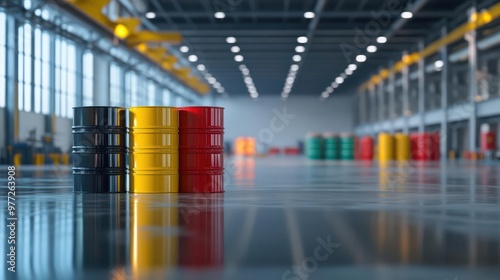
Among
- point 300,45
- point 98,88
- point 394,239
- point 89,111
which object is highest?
point 300,45

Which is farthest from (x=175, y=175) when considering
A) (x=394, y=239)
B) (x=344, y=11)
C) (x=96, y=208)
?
(x=344, y=11)

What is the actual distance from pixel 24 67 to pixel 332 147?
18.9 meters

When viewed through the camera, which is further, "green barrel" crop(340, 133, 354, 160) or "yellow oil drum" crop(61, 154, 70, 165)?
"green barrel" crop(340, 133, 354, 160)

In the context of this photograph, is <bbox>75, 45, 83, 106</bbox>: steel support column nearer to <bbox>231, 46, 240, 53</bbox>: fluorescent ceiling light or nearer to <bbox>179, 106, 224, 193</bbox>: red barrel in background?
<bbox>231, 46, 240, 53</bbox>: fluorescent ceiling light

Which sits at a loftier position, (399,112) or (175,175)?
(399,112)

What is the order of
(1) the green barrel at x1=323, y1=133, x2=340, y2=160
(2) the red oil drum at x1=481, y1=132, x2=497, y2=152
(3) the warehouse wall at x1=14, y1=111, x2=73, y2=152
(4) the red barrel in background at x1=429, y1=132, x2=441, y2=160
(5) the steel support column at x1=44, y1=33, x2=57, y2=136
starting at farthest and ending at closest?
(1) the green barrel at x1=323, y1=133, x2=340, y2=160
(4) the red barrel in background at x1=429, y1=132, x2=441, y2=160
(2) the red oil drum at x1=481, y1=132, x2=497, y2=152
(5) the steel support column at x1=44, y1=33, x2=57, y2=136
(3) the warehouse wall at x1=14, y1=111, x2=73, y2=152

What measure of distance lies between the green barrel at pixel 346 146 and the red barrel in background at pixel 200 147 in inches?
1134

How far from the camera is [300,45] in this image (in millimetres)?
36969

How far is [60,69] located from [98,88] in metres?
5.44

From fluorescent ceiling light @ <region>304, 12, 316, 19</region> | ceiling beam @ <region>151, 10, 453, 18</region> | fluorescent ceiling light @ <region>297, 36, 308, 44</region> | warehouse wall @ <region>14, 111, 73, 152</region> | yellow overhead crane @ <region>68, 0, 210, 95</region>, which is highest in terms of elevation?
ceiling beam @ <region>151, 10, 453, 18</region>

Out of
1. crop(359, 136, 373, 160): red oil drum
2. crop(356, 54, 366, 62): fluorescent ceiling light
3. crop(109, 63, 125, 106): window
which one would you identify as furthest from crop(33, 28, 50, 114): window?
crop(356, 54, 366, 62): fluorescent ceiling light

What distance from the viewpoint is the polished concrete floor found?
3270mm

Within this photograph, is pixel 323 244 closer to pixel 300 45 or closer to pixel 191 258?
pixel 191 258

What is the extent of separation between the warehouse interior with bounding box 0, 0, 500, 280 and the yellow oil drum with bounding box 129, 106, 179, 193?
178mm
